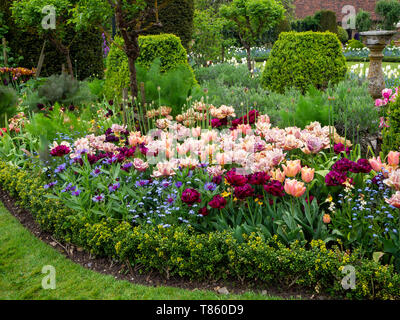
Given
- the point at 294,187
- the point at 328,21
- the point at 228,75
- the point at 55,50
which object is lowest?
the point at 294,187

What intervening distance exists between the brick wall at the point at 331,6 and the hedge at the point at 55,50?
26.6 metres

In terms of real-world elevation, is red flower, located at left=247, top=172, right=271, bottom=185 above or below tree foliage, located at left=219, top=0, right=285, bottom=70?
below

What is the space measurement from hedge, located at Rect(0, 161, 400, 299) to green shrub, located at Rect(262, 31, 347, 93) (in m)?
4.46

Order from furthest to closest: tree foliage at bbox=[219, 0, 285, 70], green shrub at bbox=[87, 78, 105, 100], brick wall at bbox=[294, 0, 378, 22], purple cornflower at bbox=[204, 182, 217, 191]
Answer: brick wall at bbox=[294, 0, 378, 22], tree foliage at bbox=[219, 0, 285, 70], green shrub at bbox=[87, 78, 105, 100], purple cornflower at bbox=[204, 182, 217, 191]

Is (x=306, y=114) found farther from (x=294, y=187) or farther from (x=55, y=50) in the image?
(x=55, y=50)

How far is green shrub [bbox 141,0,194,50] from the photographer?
10.4 meters

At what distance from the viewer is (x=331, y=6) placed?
32750 mm

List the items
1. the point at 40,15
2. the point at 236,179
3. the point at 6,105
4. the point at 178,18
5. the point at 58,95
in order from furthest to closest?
the point at 178,18 → the point at 40,15 → the point at 58,95 → the point at 6,105 → the point at 236,179

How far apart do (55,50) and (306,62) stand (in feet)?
20.6

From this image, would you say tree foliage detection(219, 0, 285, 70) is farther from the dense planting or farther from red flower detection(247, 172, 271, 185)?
red flower detection(247, 172, 271, 185)

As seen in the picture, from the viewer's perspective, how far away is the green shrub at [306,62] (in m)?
6.90

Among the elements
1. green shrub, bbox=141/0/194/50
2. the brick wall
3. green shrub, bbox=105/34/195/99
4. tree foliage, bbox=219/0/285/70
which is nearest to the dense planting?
green shrub, bbox=105/34/195/99

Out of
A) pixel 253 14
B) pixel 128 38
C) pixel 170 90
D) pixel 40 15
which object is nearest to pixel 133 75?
pixel 128 38
